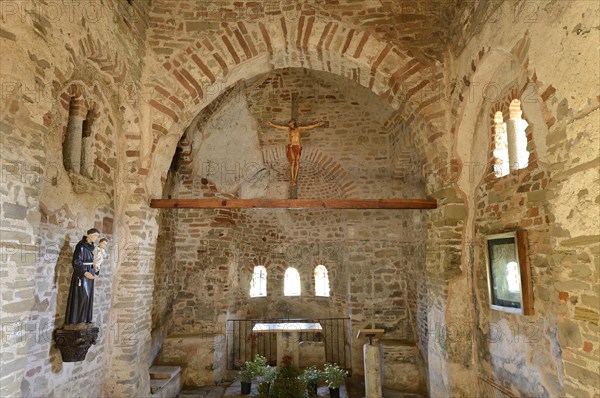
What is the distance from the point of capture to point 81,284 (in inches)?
165

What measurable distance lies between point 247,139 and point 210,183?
4.68 ft

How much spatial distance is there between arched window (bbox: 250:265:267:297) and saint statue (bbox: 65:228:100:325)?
6.34m

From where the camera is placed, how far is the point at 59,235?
4.17 meters

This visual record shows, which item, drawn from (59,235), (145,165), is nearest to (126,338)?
(59,235)

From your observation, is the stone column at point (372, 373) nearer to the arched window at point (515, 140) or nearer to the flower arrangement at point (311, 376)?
the flower arrangement at point (311, 376)

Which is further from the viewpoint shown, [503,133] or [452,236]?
[452,236]

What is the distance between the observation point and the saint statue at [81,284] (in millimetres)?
4145

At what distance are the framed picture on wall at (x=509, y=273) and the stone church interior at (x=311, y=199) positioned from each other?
0.02m

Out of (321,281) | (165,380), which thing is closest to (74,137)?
(165,380)

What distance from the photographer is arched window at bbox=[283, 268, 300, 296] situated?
10570mm

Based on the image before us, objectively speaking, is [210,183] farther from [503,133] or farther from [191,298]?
[503,133]

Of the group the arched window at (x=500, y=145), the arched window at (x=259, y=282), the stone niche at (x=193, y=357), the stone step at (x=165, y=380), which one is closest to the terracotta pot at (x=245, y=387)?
the stone niche at (x=193, y=357)

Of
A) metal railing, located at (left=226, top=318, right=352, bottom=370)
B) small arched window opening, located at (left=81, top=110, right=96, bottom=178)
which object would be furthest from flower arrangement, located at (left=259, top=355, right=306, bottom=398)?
small arched window opening, located at (left=81, top=110, right=96, bottom=178)

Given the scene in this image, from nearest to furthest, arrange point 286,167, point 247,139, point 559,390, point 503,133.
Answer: point 559,390, point 503,133, point 247,139, point 286,167
